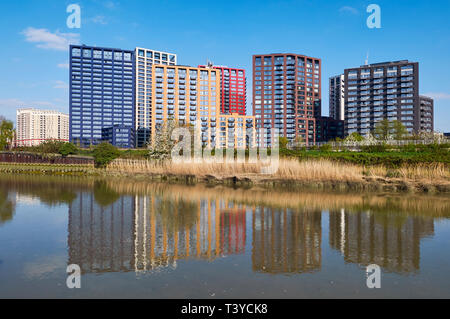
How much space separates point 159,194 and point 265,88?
14098 centimetres

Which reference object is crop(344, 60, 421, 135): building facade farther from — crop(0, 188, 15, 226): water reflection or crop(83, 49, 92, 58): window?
crop(0, 188, 15, 226): water reflection

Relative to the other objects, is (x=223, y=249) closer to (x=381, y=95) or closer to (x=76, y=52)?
(x=381, y=95)

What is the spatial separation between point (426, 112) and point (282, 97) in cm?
6371

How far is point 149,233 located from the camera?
13180 mm

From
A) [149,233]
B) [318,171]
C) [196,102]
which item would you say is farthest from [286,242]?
[196,102]

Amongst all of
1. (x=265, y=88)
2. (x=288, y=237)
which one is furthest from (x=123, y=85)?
(x=288, y=237)

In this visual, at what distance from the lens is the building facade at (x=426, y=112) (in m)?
154

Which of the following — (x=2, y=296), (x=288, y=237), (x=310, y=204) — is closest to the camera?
(x=2, y=296)

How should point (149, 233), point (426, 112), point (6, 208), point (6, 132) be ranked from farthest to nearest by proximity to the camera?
point (426, 112)
point (6, 132)
point (6, 208)
point (149, 233)

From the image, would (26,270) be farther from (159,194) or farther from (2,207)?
(159,194)

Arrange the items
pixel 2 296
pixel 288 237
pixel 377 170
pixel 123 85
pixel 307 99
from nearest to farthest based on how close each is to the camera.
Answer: pixel 2 296
pixel 288 237
pixel 377 170
pixel 307 99
pixel 123 85

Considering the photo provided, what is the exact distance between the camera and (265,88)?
16000 centimetres
